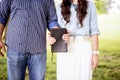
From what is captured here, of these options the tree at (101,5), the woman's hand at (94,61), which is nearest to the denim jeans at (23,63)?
the woman's hand at (94,61)

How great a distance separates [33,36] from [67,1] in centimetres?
49

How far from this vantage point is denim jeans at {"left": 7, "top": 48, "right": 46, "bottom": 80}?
2.04m

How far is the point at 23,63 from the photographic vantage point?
2.06 m

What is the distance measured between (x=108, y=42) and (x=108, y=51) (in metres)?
0.10

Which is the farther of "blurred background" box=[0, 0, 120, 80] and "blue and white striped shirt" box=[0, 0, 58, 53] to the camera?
"blurred background" box=[0, 0, 120, 80]

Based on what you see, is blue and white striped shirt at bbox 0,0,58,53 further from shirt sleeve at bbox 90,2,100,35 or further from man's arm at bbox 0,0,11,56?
shirt sleeve at bbox 90,2,100,35

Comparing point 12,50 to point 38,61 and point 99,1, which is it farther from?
point 99,1

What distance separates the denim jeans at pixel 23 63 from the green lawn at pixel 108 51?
1.55 metres

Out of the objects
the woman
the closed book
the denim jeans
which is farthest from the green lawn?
the denim jeans

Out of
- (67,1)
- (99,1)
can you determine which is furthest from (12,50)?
(99,1)

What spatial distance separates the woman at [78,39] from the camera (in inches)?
92.7

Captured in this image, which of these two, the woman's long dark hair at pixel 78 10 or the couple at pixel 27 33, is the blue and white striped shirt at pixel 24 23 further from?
the woman's long dark hair at pixel 78 10

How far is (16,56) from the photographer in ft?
6.66

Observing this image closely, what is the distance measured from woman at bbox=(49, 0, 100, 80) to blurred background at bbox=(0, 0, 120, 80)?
1.21 m
